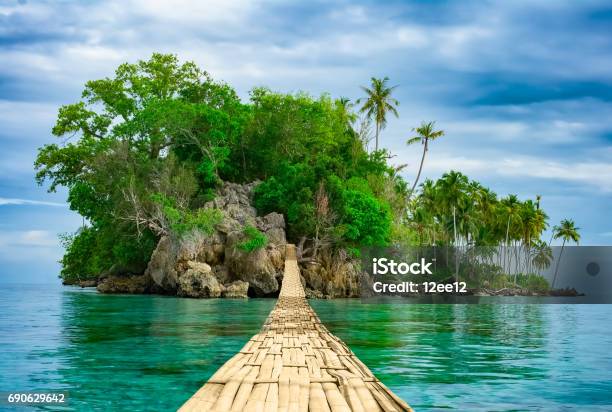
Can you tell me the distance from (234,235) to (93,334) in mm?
15171

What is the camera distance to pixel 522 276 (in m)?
55.9

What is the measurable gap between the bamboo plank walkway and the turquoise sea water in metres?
1.03

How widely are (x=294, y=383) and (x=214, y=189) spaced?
89.5ft

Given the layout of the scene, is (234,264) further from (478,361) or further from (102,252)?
(478,361)

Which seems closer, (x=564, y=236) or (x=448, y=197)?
(x=448, y=197)

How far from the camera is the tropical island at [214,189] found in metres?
28.6

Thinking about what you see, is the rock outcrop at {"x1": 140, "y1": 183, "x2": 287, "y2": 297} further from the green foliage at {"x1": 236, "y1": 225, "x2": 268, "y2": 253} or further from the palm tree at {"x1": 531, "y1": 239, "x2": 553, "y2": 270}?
the palm tree at {"x1": 531, "y1": 239, "x2": 553, "y2": 270}

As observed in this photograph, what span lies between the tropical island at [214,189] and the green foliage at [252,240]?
46mm

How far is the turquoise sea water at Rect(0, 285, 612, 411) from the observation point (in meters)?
7.19

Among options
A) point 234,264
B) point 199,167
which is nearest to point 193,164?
point 199,167

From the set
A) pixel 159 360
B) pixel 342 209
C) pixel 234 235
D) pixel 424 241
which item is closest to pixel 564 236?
pixel 424 241

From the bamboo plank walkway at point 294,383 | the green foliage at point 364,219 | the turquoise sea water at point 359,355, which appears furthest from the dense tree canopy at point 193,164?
the bamboo plank walkway at point 294,383

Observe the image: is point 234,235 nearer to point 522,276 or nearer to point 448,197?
point 448,197

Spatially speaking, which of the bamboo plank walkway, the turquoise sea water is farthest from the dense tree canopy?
the bamboo plank walkway
